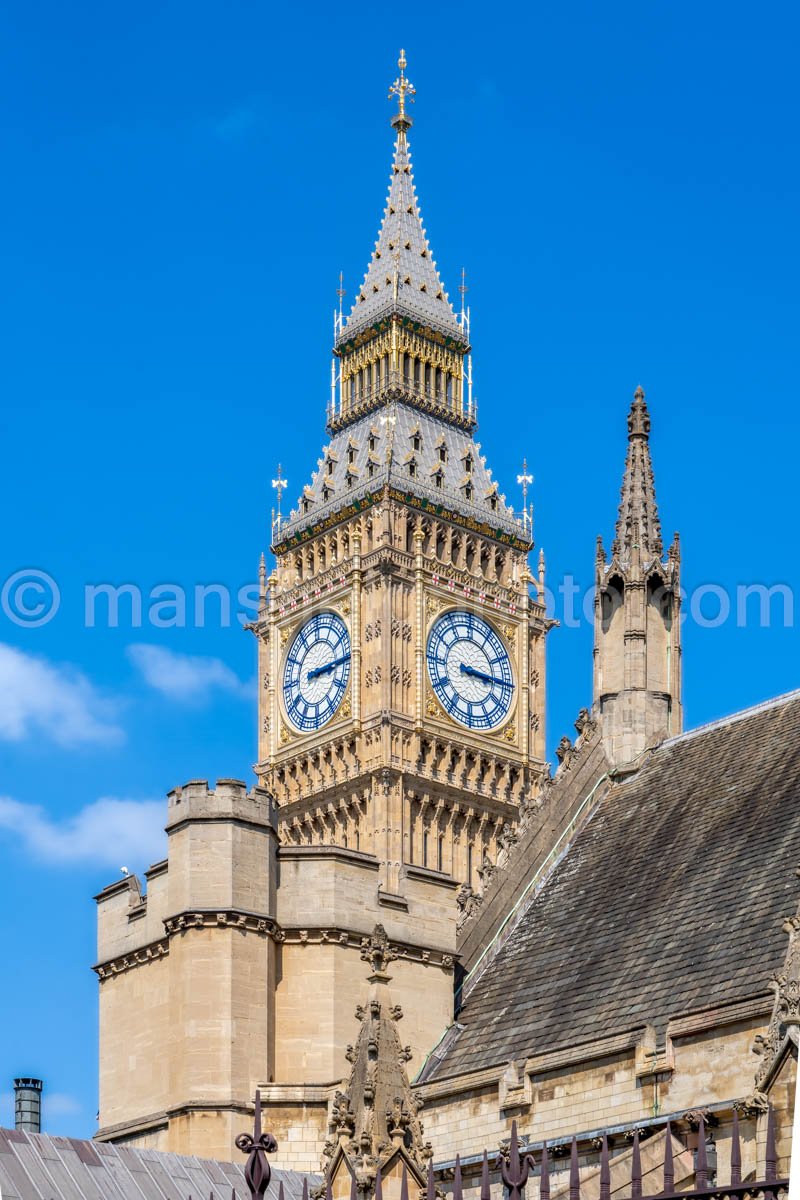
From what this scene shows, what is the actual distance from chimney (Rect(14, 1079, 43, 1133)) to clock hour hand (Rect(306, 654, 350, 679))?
41933 millimetres

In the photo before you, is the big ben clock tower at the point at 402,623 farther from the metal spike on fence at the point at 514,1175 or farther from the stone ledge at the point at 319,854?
the metal spike on fence at the point at 514,1175

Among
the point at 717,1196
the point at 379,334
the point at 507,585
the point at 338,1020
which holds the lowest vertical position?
the point at 717,1196

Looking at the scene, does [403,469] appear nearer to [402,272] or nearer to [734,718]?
[402,272]

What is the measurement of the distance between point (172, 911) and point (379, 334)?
55848 mm

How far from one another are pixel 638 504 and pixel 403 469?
41841mm

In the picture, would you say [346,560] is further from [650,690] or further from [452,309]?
[650,690]

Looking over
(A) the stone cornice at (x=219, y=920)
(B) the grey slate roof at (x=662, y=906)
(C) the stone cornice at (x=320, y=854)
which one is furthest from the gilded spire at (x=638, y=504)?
(A) the stone cornice at (x=219, y=920)

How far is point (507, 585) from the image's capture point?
84.9m

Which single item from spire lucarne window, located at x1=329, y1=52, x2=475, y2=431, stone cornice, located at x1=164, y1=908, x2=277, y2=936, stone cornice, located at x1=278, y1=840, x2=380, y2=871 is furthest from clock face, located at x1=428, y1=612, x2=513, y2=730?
stone cornice, located at x1=164, y1=908, x2=277, y2=936

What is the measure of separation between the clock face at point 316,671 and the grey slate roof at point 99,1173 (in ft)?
174

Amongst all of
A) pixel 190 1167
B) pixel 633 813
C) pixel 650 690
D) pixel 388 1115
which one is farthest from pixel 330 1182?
pixel 650 690

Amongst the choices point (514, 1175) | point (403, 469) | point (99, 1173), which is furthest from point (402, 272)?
point (514, 1175)

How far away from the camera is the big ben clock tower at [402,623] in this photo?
79.4m

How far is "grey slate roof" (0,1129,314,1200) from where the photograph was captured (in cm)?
2375
